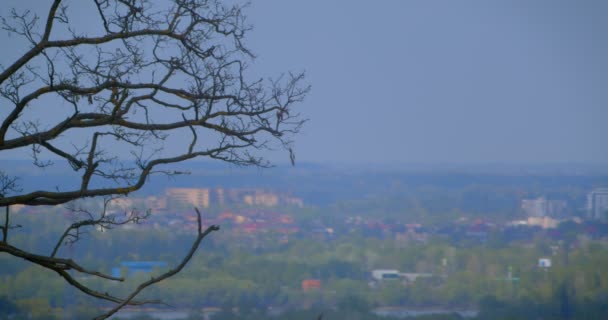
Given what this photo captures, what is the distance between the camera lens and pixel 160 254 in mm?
50406

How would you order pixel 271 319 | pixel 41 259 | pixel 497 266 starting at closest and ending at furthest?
pixel 41 259, pixel 271 319, pixel 497 266

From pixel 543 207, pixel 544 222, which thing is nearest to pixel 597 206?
pixel 543 207

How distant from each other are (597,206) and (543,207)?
15.0 feet

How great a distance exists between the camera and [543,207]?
268 feet

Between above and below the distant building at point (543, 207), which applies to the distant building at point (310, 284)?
below

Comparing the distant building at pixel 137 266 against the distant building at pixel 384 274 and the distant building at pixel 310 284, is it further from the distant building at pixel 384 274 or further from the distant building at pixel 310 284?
the distant building at pixel 384 274

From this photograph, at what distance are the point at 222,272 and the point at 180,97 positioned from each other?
159 ft

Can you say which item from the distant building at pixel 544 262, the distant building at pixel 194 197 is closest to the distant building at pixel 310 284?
the distant building at pixel 194 197

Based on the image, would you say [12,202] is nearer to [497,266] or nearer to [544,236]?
[497,266]

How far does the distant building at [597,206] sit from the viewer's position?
79675mm

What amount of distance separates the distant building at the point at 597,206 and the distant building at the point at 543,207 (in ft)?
7.22

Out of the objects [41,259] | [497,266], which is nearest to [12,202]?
[41,259]

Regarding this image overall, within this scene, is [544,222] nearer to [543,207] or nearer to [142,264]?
[543,207]

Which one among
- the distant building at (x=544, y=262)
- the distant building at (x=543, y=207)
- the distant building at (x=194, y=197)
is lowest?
the distant building at (x=544, y=262)
